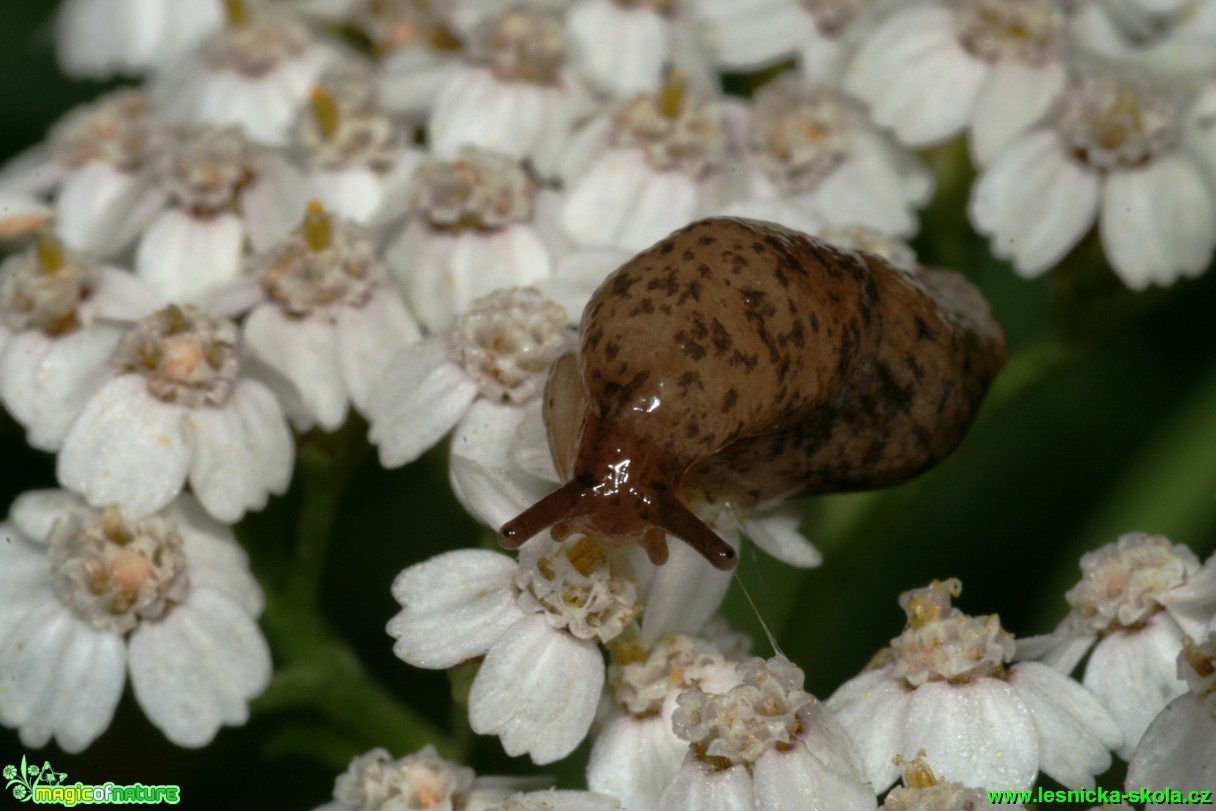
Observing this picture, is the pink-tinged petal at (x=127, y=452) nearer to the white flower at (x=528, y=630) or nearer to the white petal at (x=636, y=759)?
the white flower at (x=528, y=630)

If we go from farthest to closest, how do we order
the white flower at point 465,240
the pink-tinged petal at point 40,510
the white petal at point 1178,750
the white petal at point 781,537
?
the white flower at point 465,240 < the pink-tinged petal at point 40,510 < the white petal at point 781,537 < the white petal at point 1178,750

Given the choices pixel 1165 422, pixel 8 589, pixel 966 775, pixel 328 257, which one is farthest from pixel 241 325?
pixel 1165 422

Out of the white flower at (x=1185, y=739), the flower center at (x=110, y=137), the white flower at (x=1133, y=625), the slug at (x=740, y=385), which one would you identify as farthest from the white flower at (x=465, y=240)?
the white flower at (x=1185, y=739)

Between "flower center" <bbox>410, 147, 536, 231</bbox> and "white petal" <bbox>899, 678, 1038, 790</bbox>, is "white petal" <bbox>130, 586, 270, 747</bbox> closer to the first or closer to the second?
"flower center" <bbox>410, 147, 536, 231</bbox>

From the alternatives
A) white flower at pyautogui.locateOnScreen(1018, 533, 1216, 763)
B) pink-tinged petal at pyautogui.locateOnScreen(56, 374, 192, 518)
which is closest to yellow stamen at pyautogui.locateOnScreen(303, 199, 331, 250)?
pink-tinged petal at pyautogui.locateOnScreen(56, 374, 192, 518)

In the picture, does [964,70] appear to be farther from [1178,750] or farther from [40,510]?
[40,510]
